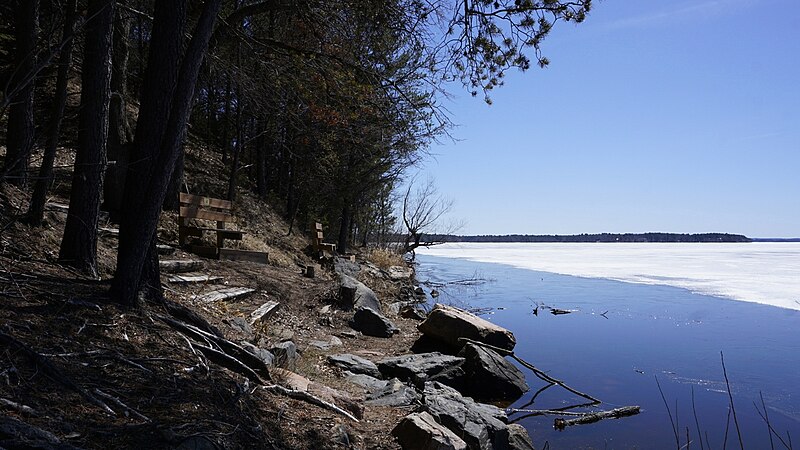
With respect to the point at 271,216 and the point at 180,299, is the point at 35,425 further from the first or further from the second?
the point at 271,216

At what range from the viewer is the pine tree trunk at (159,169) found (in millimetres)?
4824

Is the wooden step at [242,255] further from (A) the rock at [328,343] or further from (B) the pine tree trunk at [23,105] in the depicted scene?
(B) the pine tree trunk at [23,105]

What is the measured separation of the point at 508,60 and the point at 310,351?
4606 millimetres

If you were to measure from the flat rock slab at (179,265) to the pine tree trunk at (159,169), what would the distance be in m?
3.60

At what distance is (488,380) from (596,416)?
5.43 ft

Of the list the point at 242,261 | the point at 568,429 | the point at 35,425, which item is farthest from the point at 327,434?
the point at 242,261

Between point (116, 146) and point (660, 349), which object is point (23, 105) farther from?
point (660, 349)

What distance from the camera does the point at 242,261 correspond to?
11102 mm

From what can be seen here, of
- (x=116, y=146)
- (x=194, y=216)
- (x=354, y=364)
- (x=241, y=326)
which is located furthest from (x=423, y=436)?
(x=116, y=146)

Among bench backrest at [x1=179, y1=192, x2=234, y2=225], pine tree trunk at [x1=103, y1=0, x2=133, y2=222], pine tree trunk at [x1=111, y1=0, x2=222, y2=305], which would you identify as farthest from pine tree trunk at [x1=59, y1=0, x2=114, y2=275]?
pine tree trunk at [x1=103, y1=0, x2=133, y2=222]

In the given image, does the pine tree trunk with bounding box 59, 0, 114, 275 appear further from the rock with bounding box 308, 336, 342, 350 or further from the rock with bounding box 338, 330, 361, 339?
the rock with bounding box 338, 330, 361, 339

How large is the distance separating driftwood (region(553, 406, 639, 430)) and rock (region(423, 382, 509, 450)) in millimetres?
1454

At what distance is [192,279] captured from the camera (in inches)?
329

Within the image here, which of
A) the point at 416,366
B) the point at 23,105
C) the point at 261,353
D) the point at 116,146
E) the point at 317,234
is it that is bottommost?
the point at 416,366
